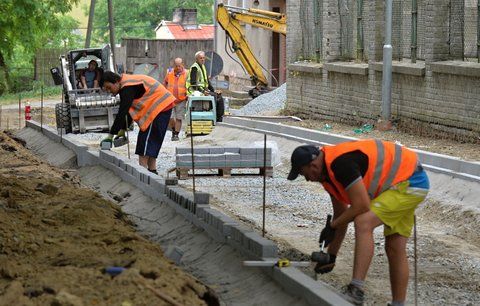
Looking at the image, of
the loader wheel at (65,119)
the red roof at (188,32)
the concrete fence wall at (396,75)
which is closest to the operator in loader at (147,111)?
the concrete fence wall at (396,75)

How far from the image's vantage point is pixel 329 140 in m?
23.8

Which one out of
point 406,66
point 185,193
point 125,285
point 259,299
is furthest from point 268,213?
point 406,66

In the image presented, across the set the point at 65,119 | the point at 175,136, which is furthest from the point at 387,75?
the point at 65,119

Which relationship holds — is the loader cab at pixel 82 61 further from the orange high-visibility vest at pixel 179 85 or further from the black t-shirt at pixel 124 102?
the black t-shirt at pixel 124 102

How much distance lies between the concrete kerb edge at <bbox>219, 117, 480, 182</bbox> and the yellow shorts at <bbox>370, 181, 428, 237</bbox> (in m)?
7.06

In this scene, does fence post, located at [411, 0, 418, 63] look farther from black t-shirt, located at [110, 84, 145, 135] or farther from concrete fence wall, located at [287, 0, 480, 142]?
black t-shirt, located at [110, 84, 145, 135]

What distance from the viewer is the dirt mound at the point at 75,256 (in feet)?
29.0

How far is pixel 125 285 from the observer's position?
29.3ft

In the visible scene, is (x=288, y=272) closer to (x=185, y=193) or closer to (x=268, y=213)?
(x=185, y=193)

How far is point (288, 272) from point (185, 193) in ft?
16.7

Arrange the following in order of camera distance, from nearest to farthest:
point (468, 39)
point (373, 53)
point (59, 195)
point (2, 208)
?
point (2, 208) → point (59, 195) → point (468, 39) → point (373, 53)

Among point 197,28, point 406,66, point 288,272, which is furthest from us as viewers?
point 197,28

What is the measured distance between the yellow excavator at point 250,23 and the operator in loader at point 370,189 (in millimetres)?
31168

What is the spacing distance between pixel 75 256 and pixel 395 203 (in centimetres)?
293
